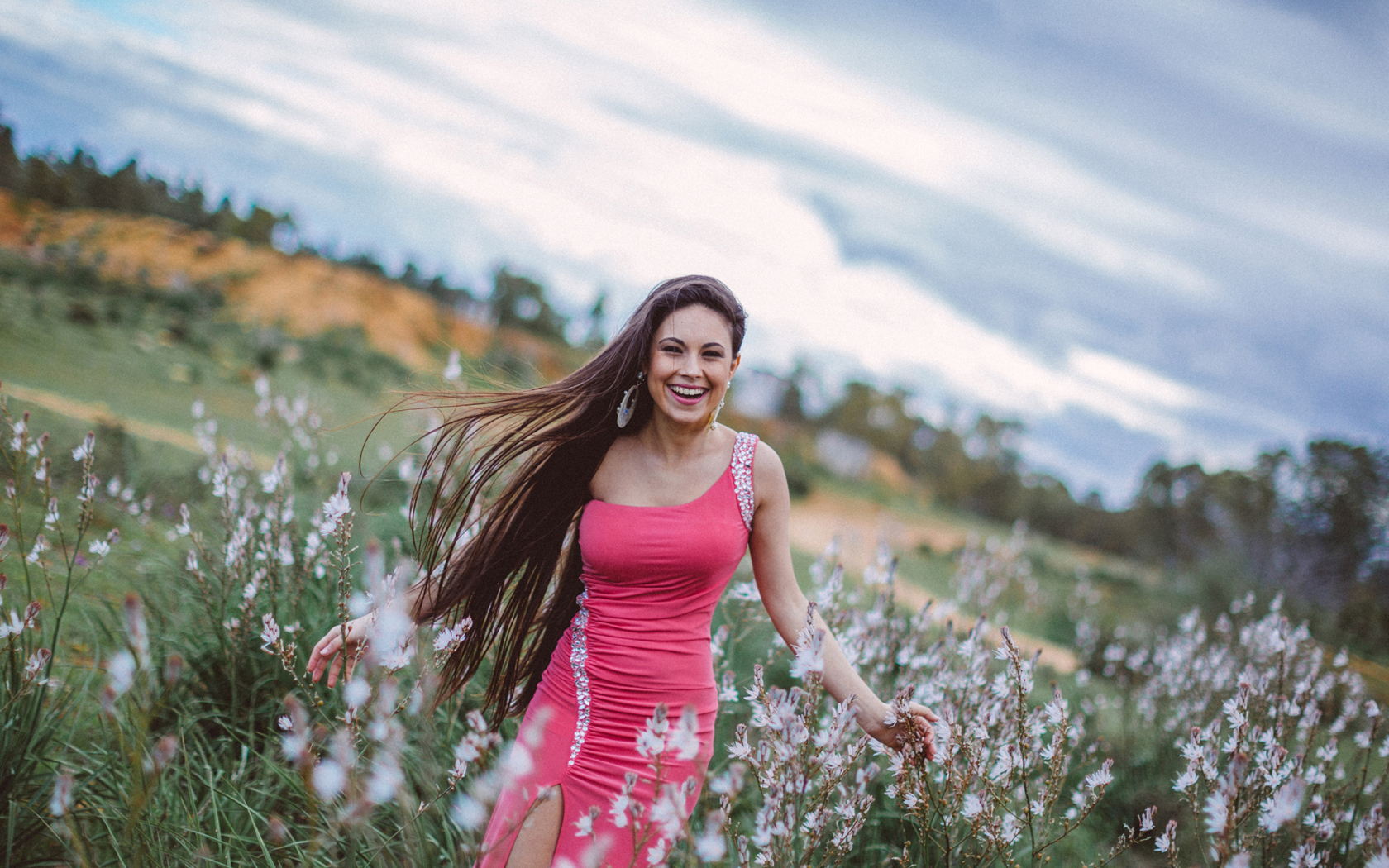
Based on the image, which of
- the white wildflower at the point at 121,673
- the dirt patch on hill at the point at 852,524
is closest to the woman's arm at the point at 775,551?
the white wildflower at the point at 121,673

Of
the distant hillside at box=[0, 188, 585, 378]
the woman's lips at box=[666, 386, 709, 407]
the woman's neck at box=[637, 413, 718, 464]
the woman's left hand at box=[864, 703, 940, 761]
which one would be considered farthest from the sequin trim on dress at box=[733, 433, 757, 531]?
the distant hillside at box=[0, 188, 585, 378]

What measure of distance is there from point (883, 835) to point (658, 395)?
92.1 inches

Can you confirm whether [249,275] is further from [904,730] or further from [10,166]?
[904,730]

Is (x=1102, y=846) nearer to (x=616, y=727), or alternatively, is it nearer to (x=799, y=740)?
(x=616, y=727)

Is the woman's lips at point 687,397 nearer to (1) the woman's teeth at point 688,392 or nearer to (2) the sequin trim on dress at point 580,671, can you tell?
(1) the woman's teeth at point 688,392

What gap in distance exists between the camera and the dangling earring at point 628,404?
3.20m

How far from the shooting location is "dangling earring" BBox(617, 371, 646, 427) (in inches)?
126

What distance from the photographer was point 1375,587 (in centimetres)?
1326

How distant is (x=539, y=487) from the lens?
322 centimetres

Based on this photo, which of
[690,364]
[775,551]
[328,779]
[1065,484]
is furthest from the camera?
[1065,484]

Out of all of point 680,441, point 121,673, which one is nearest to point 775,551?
point 680,441

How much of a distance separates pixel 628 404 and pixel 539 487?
1.64 ft

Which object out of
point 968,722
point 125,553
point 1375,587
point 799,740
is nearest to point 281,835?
point 799,740

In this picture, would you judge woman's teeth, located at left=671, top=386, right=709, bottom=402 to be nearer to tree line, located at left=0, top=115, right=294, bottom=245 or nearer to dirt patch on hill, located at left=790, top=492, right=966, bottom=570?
dirt patch on hill, located at left=790, top=492, right=966, bottom=570
